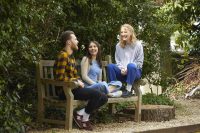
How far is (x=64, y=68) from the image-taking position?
7.62 m

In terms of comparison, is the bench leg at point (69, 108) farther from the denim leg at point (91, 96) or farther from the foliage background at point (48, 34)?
the foliage background at point (48, 34)

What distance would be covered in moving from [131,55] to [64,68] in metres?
1.70

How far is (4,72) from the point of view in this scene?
22.9ft

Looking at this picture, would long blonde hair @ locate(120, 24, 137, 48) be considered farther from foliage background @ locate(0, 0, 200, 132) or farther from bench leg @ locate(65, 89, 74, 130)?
bench leg @ locate(65, 89, 74, 130)

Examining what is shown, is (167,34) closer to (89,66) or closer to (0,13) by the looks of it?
(89,66)

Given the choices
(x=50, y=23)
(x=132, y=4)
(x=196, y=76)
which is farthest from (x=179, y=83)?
(x=50, y=23)

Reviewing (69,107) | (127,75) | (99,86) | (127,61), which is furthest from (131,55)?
(69,107)

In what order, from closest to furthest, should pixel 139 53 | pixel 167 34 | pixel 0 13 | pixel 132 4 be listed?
pixel 0 13 < pixel 139 53 < pixel 132 4 < pixel 167 34

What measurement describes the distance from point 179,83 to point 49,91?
6871mm

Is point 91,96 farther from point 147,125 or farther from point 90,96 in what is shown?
point 147,125

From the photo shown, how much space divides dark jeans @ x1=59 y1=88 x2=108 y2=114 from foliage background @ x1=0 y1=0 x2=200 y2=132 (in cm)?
80

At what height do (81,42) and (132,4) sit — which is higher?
(132,4)

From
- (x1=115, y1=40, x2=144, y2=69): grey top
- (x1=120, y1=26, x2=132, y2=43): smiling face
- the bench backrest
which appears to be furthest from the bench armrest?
(x1=120, y1=26, x2=132, y2=43): smiling face

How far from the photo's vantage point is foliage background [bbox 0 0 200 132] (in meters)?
6.44
